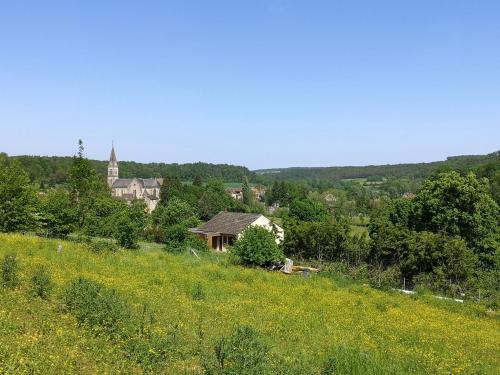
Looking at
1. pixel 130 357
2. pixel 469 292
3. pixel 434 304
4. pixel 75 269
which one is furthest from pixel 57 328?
pixel 469 292

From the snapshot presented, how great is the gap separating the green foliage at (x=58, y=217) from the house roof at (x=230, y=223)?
16207 millimetres

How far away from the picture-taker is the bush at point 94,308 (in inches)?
384

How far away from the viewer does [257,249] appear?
27391 millimetres

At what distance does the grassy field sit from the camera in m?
8.29

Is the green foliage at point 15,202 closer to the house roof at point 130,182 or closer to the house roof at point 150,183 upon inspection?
the house roof at point 130,182

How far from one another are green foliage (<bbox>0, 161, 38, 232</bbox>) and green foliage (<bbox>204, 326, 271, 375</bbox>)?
A: 34.6m

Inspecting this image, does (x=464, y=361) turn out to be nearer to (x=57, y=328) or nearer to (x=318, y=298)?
(x=318, y=298)

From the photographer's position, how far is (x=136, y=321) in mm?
10125

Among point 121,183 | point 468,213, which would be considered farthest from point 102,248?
point 121,183

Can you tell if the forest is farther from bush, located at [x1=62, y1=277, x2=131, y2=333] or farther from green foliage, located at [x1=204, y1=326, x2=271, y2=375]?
green foliage, located at [x1=204, y1=326, x2=271, y2=375]

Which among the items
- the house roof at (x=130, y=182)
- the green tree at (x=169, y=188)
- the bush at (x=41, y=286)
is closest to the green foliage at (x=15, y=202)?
the bush at (x=41, y=286)

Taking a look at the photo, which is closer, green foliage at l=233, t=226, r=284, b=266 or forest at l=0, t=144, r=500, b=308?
forest at l=0, t=144, r=500, b=308

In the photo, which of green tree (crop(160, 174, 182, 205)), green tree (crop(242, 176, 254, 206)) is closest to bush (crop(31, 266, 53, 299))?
green tree (crop(160, 174, 182, 205))

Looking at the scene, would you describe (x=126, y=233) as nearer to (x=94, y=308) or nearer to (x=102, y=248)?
(x=102, y=248)
